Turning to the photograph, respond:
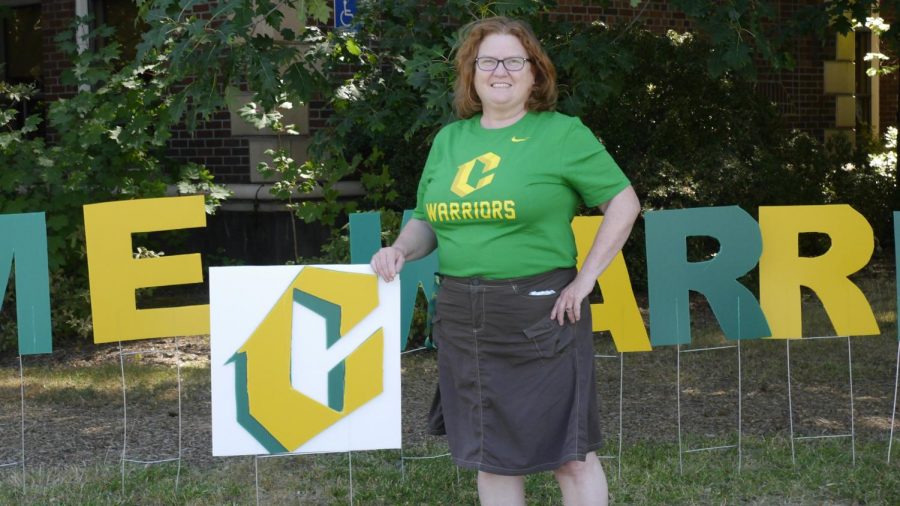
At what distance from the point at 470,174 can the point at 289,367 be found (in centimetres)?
116

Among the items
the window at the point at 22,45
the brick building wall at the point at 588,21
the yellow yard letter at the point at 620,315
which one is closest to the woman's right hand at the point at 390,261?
the yellow yard letter at the point at 620,315

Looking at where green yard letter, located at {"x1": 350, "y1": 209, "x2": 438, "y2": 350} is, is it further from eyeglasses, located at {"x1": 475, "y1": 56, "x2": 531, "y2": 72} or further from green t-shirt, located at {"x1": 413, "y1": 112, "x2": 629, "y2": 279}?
eyeglasses, located at {"x1": 475, "y1": 56, "x2": 531, "y2": 72}

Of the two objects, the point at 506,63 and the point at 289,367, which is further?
the point at 289,367

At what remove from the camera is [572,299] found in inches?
129

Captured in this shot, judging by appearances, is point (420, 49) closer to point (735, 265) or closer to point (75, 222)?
point (735, 265)

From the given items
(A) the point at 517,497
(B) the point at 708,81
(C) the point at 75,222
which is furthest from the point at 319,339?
(B) the point at 708,81

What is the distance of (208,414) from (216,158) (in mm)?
4344

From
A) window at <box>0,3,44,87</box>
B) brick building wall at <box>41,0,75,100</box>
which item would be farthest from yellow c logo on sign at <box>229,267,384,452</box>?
window at <box>0,3,44,87</box>

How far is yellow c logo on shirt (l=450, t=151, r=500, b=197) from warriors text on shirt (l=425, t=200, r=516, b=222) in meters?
0.04

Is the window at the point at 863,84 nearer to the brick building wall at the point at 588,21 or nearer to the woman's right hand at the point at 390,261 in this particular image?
the brick building wall at the point at 588,21

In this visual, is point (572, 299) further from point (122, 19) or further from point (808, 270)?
point (122, 19)

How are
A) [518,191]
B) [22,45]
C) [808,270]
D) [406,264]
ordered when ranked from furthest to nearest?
[22,45]
[406,264]
[808,270]
[518,191]

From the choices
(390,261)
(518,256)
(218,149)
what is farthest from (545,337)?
(218,149)

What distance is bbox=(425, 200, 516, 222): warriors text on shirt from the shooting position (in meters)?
3.20
